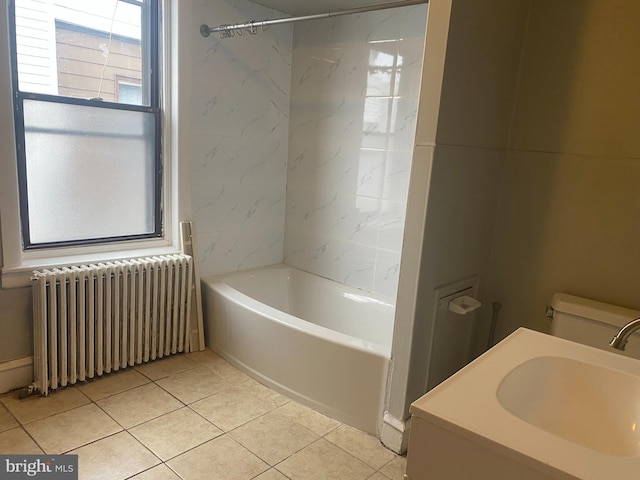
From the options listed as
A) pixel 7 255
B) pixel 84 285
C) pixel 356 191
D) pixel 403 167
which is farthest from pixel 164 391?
pixel 403 167

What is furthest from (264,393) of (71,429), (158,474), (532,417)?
(532,417)

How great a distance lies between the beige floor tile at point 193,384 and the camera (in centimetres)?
234

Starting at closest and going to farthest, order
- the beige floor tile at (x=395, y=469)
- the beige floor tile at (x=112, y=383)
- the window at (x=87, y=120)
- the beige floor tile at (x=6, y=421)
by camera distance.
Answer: the beige floor tile at (x=395, y=469) < the beige floor tile at (x=6, y=421) < the window at (x=87, y=120) < the beige floor tile at (x=112, y=383)

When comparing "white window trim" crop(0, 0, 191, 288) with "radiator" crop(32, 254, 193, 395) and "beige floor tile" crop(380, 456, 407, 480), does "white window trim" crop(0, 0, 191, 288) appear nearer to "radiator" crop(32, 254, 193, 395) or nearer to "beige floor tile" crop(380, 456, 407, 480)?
"radiator" crop(32, 254, 193, 395)

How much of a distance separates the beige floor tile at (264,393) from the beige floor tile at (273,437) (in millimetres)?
123

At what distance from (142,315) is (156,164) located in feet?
2.92

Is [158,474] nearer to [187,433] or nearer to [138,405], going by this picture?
[187,433]

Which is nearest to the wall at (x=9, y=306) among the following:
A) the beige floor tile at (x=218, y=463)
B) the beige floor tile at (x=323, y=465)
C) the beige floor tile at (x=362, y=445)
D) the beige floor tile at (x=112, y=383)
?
the beige floor tile at (x=112, y=383)

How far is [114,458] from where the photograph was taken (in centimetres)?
184

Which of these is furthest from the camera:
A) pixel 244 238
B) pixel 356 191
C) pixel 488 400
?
pixel 244 238

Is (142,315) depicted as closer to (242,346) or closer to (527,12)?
(242,346)

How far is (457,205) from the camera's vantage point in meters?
1.96

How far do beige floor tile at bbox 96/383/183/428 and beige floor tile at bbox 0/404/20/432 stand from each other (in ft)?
1.12

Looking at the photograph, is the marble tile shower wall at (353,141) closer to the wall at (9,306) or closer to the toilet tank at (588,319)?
the toilet tank at (588,319)
